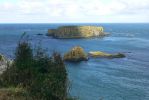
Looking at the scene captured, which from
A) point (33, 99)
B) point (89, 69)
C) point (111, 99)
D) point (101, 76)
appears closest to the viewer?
point (33, 99)

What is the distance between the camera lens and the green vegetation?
26833 mm

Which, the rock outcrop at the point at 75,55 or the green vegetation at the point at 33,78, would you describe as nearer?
the green vegetation at the point at 33,78

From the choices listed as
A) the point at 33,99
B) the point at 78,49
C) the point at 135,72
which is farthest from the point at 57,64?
the point at 78,49

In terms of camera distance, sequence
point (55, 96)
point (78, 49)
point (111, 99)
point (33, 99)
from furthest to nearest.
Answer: point (78, 49), point (111, 99), point (55, 96), point (33, 99)

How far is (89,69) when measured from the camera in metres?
94.4

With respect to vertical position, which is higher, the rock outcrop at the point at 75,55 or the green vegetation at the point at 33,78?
the green vegetation at the point at 33,78

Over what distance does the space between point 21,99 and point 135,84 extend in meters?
50.2

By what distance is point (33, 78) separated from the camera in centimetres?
3219

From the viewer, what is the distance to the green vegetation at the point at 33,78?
26.8m

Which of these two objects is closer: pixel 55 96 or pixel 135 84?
pixel 55 96

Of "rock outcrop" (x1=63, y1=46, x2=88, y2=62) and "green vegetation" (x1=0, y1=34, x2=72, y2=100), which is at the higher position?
"green vegetation" (x1=0, y1=34, x2=72, y2=100)

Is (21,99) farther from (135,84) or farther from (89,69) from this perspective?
(89,69)

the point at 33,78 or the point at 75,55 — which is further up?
the point at 33,78

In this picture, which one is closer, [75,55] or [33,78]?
[33,78]
